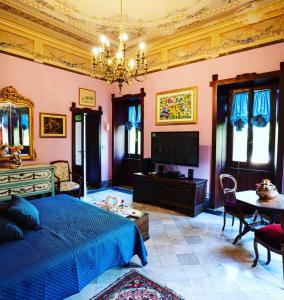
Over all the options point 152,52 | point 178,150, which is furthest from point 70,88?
point 178,150

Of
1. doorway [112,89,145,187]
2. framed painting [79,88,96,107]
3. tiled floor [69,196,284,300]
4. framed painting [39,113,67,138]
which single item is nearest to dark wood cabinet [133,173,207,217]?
tiled floor [69,196,284,300]

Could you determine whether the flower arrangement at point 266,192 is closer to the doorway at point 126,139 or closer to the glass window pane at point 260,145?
the glass window pane at point 260,145

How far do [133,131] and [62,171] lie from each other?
2.26 m

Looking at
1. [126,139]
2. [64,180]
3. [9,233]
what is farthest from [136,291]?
[126,139]

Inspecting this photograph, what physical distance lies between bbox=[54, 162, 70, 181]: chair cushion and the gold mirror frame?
51cm

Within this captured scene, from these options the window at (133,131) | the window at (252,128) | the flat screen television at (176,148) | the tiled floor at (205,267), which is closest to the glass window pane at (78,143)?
the window at (133,131)

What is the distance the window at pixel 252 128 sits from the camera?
3.86m

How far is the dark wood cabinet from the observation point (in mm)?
3972

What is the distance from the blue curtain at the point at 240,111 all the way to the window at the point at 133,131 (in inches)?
98.5

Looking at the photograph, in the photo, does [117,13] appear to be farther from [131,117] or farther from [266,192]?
[266,192]

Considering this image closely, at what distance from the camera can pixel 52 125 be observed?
4727 mm

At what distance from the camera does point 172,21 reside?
398 centimetres

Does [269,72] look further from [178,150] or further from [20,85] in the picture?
[20,85]

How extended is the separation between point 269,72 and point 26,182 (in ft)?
15.3
